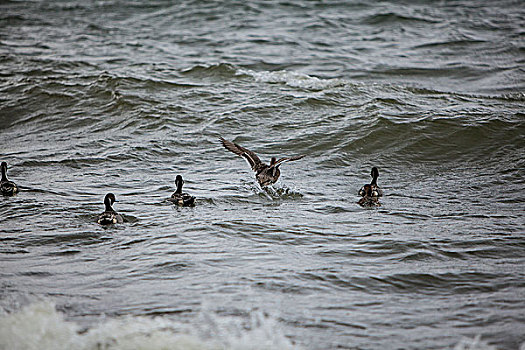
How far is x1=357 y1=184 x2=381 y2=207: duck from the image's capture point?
27.2 ft

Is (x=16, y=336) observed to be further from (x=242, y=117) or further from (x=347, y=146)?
(x=242, y=117)

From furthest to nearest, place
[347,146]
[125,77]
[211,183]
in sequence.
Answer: [125,77], [347,146], [211,183]

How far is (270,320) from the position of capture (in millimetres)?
5434

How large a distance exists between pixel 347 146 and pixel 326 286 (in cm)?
528

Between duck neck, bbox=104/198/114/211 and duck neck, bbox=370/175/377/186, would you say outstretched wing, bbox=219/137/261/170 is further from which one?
duck neck, bbox=104/198/114/211

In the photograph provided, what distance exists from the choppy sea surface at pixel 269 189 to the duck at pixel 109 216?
0.28 feet

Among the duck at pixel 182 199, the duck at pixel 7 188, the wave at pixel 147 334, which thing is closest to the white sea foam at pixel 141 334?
the wave at pixel 147 334

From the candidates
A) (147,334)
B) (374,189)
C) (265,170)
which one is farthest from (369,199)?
(147,334)

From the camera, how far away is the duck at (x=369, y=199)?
829cm

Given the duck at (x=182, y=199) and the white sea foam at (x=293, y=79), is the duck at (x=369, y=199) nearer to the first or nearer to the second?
the duck at (x=182, y=199)

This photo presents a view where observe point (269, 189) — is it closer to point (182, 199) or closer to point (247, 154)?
point (247, 154)

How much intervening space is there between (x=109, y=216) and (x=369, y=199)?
10.8 feet

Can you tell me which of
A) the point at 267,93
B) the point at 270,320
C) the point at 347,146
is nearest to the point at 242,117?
the point at 267,93

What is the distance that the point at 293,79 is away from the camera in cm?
1487
